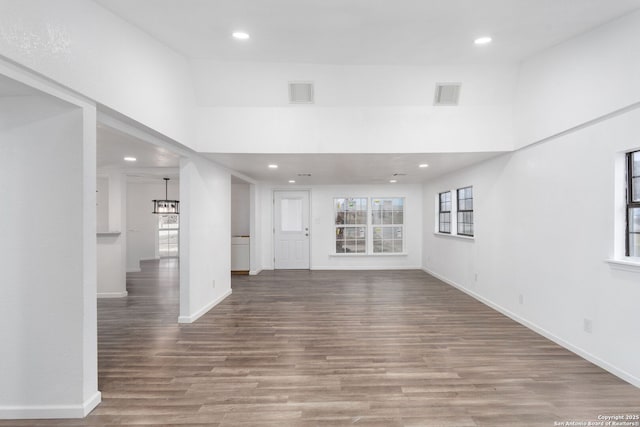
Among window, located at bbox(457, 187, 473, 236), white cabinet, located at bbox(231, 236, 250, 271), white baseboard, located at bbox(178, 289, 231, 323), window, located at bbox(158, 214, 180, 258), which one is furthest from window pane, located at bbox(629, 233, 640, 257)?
window, located at bbox(158, 214, 180, 258)

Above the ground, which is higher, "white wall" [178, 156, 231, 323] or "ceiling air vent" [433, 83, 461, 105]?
"ceiling air vent" [433, 83, 461, 105]

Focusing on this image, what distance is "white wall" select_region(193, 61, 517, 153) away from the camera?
3773 millimetres

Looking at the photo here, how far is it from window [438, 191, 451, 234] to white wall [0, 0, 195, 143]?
5431 mm

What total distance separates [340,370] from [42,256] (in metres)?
2.44

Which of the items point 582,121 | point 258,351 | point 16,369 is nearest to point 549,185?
point 582,121

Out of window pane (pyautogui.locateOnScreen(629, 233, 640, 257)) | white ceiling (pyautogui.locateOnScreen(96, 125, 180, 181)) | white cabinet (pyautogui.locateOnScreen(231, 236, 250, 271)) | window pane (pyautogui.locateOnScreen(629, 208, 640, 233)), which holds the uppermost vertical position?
white ceiling (pyautogui.locateOnScreen(96, 125, 180, 181))

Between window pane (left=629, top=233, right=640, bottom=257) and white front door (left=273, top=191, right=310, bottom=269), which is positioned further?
white front door (left=273, top=191, right=310, bottom=269)

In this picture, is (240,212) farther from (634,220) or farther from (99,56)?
(634,220)

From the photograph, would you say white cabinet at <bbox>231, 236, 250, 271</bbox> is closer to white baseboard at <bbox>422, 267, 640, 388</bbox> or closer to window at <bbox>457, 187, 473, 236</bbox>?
window at <bbox>457, 187, 473, 236</bbox>

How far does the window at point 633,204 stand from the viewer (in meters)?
2.60

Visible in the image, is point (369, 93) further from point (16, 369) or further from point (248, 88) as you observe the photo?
point (16, 369)

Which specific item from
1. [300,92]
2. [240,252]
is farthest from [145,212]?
[300,92]

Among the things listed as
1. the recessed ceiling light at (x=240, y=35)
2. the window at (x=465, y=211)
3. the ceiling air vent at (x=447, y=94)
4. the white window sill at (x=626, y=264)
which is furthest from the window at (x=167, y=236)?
the white window sill at (x=626, y=264)

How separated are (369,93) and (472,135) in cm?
146
